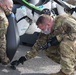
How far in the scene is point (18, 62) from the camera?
13.6 feet

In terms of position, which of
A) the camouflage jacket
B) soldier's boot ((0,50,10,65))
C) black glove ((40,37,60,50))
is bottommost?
soldier's boot ((0,50,10,65))

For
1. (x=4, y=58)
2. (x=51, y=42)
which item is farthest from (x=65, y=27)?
A: (x=4, y=58)

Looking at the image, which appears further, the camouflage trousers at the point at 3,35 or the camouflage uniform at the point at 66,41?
the camouflage trousers at the point at 3,35

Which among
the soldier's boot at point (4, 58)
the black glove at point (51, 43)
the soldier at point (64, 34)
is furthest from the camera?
the soldier's boot at point (4, 58)

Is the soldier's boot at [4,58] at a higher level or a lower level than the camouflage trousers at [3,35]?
lower

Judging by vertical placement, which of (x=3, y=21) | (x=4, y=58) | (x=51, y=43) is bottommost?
(x=4, y=58)

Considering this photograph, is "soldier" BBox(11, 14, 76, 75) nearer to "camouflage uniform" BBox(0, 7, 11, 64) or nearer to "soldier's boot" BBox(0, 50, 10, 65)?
"camouflage uniform" BBox(0, 7, 11, 64)

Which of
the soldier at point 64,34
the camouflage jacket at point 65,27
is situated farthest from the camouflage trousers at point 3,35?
the camouflage jacket at point 65,27

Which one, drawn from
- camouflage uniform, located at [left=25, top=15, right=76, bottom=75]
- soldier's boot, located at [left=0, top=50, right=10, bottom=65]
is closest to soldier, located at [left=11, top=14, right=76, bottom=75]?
camouflage uniform, located at [left=25, top=15, right=76, bottom=75]

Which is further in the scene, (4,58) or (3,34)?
(4,58)

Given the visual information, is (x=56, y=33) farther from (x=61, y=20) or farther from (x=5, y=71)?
(x=5, y=71)

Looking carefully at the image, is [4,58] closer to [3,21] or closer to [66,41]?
[3,21]

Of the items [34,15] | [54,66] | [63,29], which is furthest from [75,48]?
[34,15]

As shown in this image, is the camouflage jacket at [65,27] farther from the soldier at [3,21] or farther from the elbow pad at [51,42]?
the soldier at [3,21]
